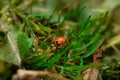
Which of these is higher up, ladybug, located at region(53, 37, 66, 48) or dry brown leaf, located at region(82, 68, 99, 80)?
ladybug, located at region(53, 37, 66, 48)

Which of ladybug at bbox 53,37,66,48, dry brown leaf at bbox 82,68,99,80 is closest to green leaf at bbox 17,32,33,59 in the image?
ladybug at bbox 53,37,66,48

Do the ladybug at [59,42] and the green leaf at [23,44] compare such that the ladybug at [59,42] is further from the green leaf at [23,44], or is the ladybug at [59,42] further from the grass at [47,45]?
the green leaf at [23,44]

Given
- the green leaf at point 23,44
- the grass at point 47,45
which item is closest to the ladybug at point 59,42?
the grass at point 47,45

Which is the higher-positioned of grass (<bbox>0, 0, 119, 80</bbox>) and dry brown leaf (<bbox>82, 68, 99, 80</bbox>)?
grass (<bbox>0, 0, 119, 80</bbox>)

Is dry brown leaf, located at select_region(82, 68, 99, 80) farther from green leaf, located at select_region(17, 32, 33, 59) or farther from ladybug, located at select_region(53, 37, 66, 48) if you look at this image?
green leaf, located at select_region(17, 32, 33, 59)

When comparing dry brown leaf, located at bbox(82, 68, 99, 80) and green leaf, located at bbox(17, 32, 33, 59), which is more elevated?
green leaf, located at bbox(17, 32, 33, 59)

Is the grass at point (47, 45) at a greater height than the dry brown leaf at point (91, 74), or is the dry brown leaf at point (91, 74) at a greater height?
the grass at point (47, 45)

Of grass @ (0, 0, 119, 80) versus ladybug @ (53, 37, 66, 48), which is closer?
grass @ (0, 0, 119, 80)

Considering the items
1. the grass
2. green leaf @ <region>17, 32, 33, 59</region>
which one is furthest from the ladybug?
green leaf @ <region>17, 32, 33, 59</region>

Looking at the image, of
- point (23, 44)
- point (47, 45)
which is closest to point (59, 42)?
point (47, 45)

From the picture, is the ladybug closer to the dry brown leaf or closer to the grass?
the grass

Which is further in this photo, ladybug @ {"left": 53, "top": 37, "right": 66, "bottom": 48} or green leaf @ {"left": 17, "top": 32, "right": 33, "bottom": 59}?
ladybug @ {"left": 53, "top": 37, "right": 66, "bottom": 48}

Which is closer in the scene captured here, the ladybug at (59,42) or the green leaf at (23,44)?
the green leaf at (23,44)

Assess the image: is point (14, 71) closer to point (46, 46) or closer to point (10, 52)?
point (10, 52)
